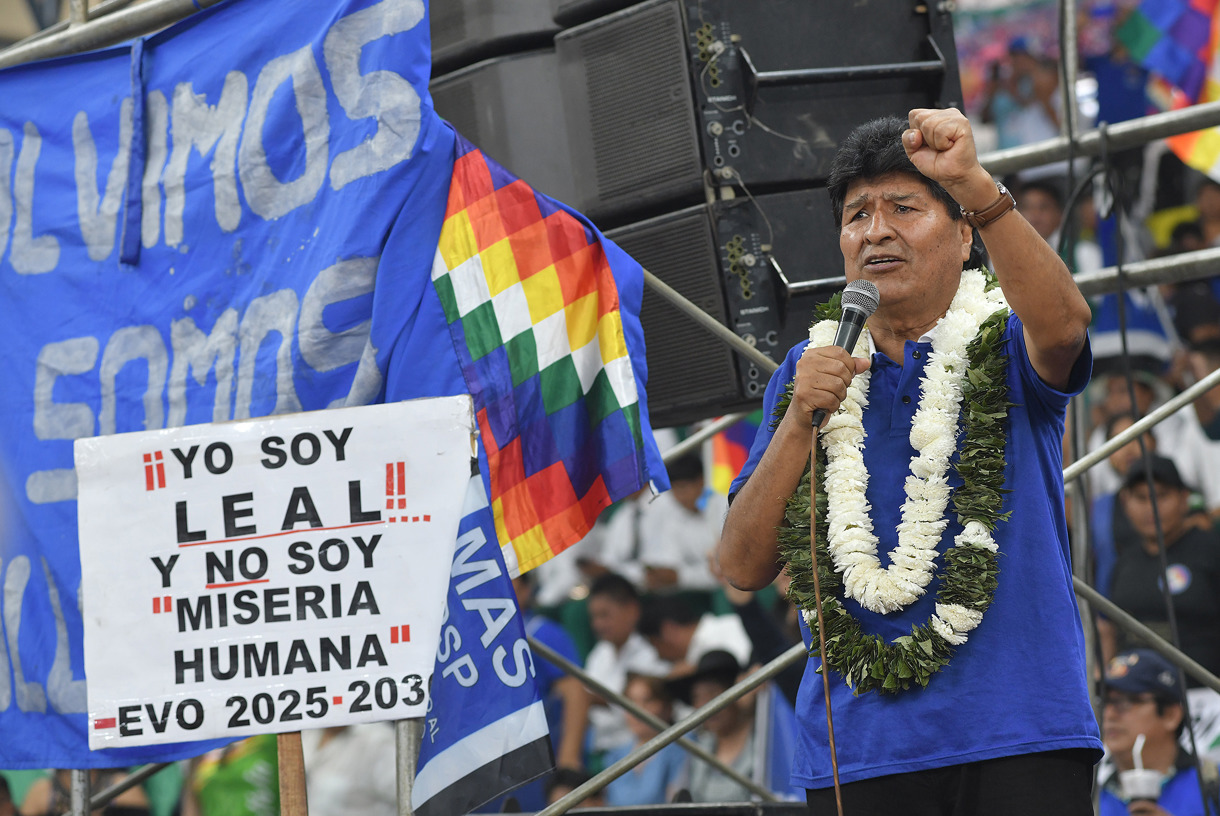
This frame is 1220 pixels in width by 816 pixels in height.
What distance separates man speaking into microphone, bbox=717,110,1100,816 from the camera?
1886 millimetres

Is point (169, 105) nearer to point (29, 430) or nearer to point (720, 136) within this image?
point (29, 430)

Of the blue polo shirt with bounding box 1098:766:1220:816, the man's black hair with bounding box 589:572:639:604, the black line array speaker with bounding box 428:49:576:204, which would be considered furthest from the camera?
the man's black hair with bounding box 589:572:639:604

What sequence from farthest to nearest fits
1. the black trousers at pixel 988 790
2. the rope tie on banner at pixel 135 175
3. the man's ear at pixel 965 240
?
the rope tie on banner at pixel 135 175 → the man's ear at pixel 965 240 → the black trousers at pixel 988 790

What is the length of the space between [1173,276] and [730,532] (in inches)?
74.9

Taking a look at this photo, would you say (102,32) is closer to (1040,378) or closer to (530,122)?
(530,122)

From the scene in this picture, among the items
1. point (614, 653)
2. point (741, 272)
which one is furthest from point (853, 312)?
point (614, 653)

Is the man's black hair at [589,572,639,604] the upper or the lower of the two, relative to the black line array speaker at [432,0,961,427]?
lower

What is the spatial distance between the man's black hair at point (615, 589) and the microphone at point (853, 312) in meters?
4.18

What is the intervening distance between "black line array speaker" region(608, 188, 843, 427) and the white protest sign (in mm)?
1064

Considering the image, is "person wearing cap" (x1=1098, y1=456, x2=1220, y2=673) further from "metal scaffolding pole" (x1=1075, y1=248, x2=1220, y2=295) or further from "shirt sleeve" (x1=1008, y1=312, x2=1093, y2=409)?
"shirt sleeve" (x1=1008, y1=312, x2=1093, y2=409)

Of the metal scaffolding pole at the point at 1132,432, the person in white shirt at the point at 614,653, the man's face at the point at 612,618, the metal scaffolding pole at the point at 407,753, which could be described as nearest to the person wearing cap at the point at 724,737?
the person in white shirt at the point at 614,653

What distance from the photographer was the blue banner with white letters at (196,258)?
275cm

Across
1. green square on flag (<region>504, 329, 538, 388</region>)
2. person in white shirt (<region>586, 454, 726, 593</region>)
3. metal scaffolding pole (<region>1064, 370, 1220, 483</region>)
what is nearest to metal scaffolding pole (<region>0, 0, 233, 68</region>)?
green square on flag (<region>504, 329, 538, 388</region>)

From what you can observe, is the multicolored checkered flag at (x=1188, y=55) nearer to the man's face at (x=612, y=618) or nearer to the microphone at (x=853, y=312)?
the man's face at (x=612, y=618)
